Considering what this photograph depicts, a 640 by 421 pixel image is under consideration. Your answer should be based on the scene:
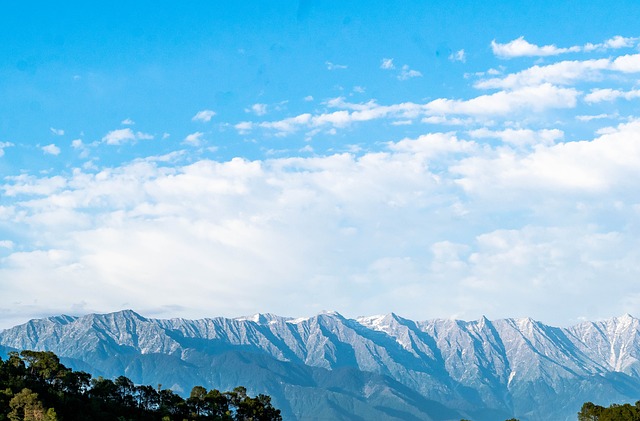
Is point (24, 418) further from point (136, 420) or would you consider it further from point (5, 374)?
point (5, 374)

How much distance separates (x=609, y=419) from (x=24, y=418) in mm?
153856

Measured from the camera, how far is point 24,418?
15475cm

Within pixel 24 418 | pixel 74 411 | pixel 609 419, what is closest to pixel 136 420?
pixel 74 411

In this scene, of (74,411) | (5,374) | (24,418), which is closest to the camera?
(24,418)

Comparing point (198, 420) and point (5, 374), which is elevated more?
point (5, 374)

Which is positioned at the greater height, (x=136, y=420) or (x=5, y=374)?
(x=5, y=374)

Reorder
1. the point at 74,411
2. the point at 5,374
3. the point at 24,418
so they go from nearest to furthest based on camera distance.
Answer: the point at 24,418
the point at 74,411
the point at 5,374

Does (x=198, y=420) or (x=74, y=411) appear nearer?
→ (x=74, y=411)

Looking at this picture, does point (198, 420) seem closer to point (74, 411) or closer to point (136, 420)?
point (136, 420)

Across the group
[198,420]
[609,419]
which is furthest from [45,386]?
[609,419]

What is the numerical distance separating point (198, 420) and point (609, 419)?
116041 millimetres

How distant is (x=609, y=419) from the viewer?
655ft

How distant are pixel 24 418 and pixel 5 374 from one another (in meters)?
45.1

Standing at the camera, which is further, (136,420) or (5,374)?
(5,374)
